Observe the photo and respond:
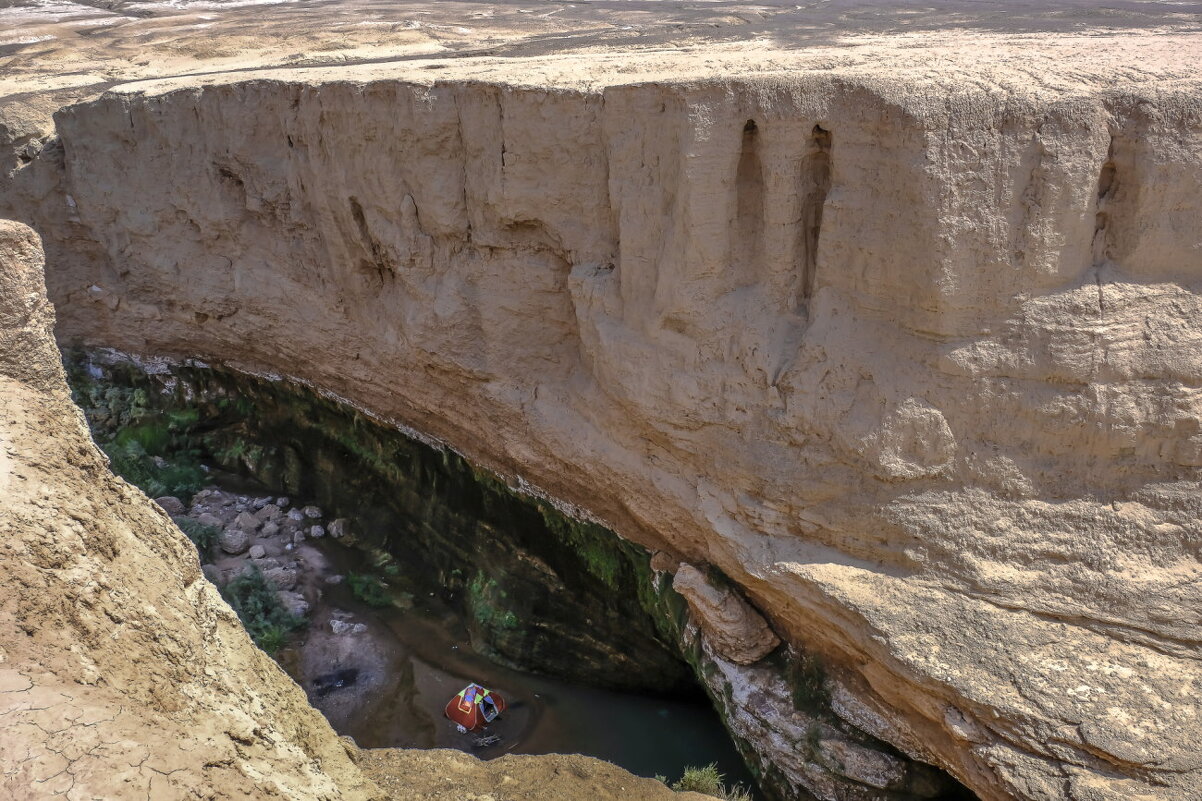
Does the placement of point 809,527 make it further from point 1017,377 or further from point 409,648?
point 409,648

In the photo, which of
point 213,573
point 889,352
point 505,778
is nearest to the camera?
point 889,352

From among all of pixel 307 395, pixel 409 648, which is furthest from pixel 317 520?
pixel 409 648

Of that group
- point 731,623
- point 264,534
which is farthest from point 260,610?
point 731,623

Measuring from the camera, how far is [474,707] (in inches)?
292

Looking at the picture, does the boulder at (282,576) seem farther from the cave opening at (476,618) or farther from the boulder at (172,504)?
the boulder at (172,504)

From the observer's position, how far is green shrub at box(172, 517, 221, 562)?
881 centimetres

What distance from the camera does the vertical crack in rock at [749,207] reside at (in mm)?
5426

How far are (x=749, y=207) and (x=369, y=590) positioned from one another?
5.22m

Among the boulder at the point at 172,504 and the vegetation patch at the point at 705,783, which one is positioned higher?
the boulder at the point at 172,504

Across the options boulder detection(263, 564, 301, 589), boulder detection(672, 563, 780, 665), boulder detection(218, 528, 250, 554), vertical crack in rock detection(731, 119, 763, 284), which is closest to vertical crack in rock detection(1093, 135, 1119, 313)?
vertical crack in rock detection(731, 119, 763, 284)

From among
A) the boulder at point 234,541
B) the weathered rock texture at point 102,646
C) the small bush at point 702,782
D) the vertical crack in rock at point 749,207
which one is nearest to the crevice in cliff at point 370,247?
the boulder at point 234,541

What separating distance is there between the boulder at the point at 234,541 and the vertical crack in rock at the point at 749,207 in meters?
5.87

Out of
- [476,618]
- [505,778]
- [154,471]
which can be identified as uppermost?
[154,471]

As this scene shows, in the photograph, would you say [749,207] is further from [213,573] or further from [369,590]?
[213,573]
